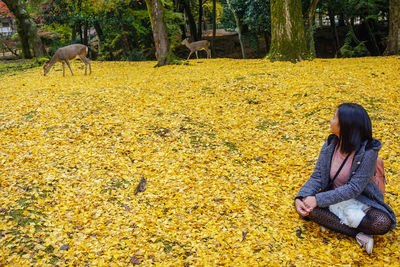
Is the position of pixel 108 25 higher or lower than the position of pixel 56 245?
higher

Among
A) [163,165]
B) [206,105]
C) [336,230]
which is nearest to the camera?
[336,230]

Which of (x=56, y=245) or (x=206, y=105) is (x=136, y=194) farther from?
(x=206, y=105)

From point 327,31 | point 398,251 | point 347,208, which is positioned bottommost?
point 398,251

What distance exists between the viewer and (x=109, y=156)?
17.4 feet

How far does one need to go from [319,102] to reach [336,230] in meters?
4.46

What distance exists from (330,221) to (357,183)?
0.61 meters

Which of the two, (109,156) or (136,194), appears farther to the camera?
(109,156)

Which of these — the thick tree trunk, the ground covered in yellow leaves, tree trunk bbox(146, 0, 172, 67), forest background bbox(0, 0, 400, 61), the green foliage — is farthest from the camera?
the thick tree trunk

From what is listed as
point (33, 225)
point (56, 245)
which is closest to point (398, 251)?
point (56, 245)

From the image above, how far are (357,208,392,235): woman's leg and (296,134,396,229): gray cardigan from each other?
0.25ft

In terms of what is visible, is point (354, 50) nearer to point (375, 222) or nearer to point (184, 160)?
point (184, 160)

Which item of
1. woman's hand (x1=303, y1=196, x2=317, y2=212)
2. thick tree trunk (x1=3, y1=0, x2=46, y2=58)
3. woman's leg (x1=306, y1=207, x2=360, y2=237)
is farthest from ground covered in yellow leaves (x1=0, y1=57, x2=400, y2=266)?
thick tree trunk (x1=3, y1=0, x2=46, y2=58)

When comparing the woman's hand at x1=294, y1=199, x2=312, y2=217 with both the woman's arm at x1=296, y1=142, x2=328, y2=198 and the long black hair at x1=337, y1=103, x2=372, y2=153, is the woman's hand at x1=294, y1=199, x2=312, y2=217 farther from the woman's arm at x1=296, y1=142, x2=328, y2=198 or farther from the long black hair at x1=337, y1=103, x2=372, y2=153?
the long black hair at x1=337, y1=103, x2=372, y2=153

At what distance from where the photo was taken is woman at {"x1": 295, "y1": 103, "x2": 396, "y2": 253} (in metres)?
2.99
